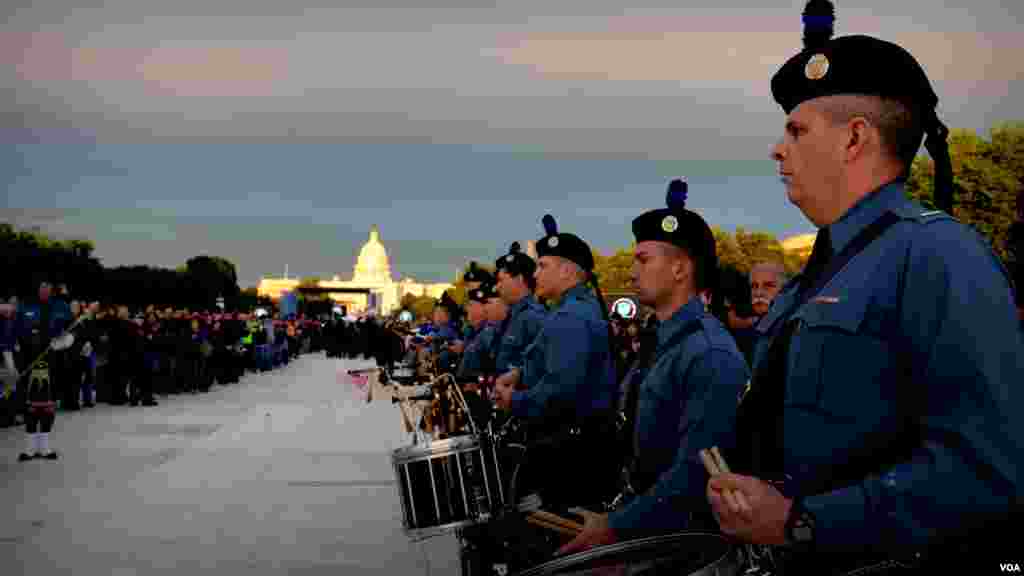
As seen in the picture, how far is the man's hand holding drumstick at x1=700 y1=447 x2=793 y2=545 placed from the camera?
2.34m

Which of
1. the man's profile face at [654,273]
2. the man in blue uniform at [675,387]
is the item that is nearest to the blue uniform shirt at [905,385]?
the man in blue uniform at [675,387]

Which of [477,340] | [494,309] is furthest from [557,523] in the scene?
[494,309]

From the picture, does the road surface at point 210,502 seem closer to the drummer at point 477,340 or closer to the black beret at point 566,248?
the drummer at point 477,340

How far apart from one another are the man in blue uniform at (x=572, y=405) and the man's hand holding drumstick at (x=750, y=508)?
3.55 metres

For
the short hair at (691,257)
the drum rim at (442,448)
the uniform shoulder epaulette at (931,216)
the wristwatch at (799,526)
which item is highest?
the short hair at (691,257)

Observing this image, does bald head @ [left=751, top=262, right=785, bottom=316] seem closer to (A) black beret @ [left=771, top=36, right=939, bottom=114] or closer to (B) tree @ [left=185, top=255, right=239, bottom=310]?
(A) black beret @ [left=771, top=36, right=939, bottom=114]

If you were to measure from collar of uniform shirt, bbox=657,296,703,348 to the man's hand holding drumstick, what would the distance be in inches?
75.4

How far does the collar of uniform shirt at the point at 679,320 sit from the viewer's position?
14.2 feet

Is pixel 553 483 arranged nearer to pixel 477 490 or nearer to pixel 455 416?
pixel 477 490

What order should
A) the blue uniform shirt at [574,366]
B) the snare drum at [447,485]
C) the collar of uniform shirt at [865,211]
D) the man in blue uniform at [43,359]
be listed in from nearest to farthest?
the collar of uniform shirt at [865,211], the snare drum at [447,485], the blue uniform shirt at [574,366], the man in blue uniform at [43,359]

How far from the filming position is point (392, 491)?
1350 centimetres

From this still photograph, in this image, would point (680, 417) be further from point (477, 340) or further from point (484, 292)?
point (484, 292)

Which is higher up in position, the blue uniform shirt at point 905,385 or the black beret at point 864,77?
the black beret at point 864,77

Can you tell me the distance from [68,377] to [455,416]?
2020cm
